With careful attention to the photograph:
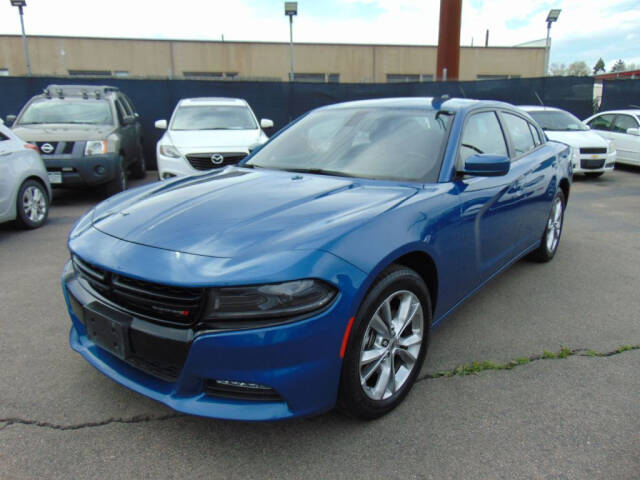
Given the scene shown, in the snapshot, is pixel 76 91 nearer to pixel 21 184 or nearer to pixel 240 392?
pixel 21 184

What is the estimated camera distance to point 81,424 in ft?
7.64

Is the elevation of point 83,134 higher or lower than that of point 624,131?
higher

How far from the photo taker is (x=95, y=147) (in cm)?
755

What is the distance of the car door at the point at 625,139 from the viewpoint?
37.3 feet

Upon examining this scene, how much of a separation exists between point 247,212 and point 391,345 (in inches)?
37.5

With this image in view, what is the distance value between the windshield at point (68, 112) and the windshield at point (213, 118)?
1.25m

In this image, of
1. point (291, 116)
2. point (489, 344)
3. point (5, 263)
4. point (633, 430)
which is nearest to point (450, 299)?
point (489, 344)

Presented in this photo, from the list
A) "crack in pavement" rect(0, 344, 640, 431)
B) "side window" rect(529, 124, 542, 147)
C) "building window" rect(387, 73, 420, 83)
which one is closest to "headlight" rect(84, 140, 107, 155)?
"crack in pavement" rect(0, 344, 640, 431)

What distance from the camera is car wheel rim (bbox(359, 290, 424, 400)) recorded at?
227 cm

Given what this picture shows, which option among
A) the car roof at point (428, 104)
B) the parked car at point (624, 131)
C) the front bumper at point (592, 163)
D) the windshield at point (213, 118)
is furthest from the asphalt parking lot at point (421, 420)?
the parked car at point (624, 131)

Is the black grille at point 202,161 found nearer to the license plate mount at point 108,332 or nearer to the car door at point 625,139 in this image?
the license plate mount at point 108,332

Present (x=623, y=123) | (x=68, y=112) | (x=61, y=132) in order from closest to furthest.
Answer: (x=61, y=132) → (x=68, y=112) → (x=623, y=123)

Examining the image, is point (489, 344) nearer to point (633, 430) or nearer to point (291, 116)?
point (633, 430)

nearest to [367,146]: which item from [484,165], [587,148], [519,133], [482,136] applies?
[484,165]
